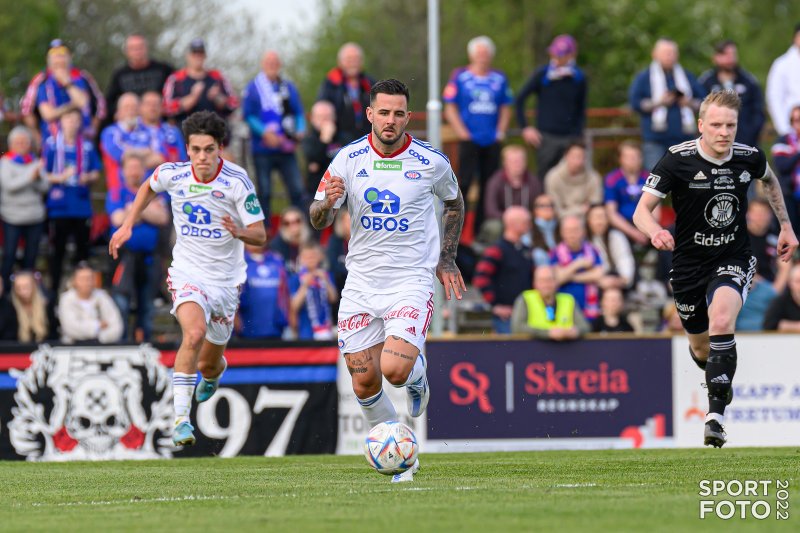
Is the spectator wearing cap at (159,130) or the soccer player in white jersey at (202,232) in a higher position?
the spectator wearing cap at (159,130)

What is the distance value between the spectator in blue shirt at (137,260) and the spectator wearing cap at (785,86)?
8022 millimetres

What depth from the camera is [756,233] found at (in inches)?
689

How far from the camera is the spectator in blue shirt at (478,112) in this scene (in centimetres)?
1825

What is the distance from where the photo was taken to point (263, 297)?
16609mm

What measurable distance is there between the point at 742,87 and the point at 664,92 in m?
1.00

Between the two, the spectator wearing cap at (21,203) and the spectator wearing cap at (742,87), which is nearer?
the spectator wearing cap at (21,203)

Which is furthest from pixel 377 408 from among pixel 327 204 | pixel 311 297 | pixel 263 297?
pixel 311 297

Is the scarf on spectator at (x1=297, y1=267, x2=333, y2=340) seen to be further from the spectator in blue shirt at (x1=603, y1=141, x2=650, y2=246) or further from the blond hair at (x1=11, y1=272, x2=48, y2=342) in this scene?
the spectator in blue shirt at (x1=603, y1=141, x2=650, y2=246)

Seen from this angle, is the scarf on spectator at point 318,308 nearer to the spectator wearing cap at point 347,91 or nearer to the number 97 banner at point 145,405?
the number 97 banner at point 145,405

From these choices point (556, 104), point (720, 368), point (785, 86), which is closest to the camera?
→ point (720, 368)

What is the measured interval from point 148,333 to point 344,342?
6.95 m

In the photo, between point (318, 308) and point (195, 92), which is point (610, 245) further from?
point (195, 92)

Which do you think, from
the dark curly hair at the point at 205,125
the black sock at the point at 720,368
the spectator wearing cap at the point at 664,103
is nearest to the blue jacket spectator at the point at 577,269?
the spectator wearing cap at the point at 664,103

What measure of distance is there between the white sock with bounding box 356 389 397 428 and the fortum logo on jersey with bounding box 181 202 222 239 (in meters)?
2.66
